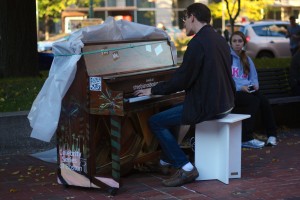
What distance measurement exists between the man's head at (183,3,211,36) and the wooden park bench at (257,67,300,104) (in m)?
3.46

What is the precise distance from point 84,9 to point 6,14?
32829 millimetres

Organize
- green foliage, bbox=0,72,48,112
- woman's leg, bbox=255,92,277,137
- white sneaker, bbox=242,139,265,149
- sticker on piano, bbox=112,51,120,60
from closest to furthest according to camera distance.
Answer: sticker on piano, bbox=112,51,120,60 < white sneaker, bbox=242,139,265,149 < woman's leg, bbox=255,92,277,137 < green foliage, bbox=0,72,48,112

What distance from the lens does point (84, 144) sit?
5.49 metres

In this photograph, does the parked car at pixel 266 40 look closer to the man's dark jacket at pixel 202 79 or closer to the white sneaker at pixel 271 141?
the white sneaker at pixel 271 141

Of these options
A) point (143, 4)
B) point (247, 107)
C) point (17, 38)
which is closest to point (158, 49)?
point (247, 107)

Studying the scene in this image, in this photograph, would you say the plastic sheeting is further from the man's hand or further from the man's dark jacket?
the man's dark jacket

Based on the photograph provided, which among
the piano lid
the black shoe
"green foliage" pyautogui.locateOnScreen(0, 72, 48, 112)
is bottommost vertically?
the black shoe

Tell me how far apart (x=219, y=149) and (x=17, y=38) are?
5.39 meters

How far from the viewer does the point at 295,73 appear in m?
8.79

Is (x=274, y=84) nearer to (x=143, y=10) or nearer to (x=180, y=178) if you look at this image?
(x=180, y=178)

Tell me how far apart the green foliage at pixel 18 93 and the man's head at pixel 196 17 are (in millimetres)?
3494

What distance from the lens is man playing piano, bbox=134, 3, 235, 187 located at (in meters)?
5.44

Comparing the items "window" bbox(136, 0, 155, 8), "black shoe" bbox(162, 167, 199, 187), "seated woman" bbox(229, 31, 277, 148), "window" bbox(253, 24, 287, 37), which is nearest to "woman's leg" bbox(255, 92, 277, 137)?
"seated woman" bbox(229, 31, 277, 148)

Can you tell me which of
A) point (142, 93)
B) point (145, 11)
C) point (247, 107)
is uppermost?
point (145, 11)
